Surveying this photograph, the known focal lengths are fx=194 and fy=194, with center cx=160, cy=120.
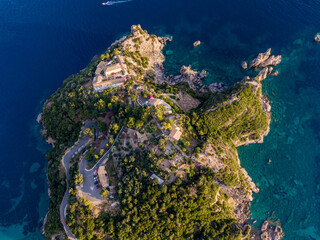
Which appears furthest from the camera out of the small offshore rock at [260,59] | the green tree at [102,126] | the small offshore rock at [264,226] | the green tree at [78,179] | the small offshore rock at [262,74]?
the small offshore rock at [260,59]

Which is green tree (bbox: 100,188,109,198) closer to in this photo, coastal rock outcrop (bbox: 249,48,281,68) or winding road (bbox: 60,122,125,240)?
winding road (bbox: 60,122,125,240)

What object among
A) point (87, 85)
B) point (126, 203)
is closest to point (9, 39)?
point (87, 85)

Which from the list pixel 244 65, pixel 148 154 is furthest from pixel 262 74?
pixel 148 154

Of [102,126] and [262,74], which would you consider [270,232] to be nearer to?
[262,74]

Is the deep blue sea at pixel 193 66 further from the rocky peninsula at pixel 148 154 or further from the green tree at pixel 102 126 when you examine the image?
the green tree at pixel 102 126

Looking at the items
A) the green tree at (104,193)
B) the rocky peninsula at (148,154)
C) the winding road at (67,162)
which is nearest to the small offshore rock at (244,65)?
the rocky peninsula at (148,154)

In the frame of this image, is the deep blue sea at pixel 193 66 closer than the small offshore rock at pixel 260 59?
Yes

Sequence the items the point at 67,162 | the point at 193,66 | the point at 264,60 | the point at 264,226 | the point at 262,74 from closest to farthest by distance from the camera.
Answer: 1. the point at 264,226
2. the point at 67,162
3. the point at 262,74
4. the point at 264,60
5. the point at 193,66
